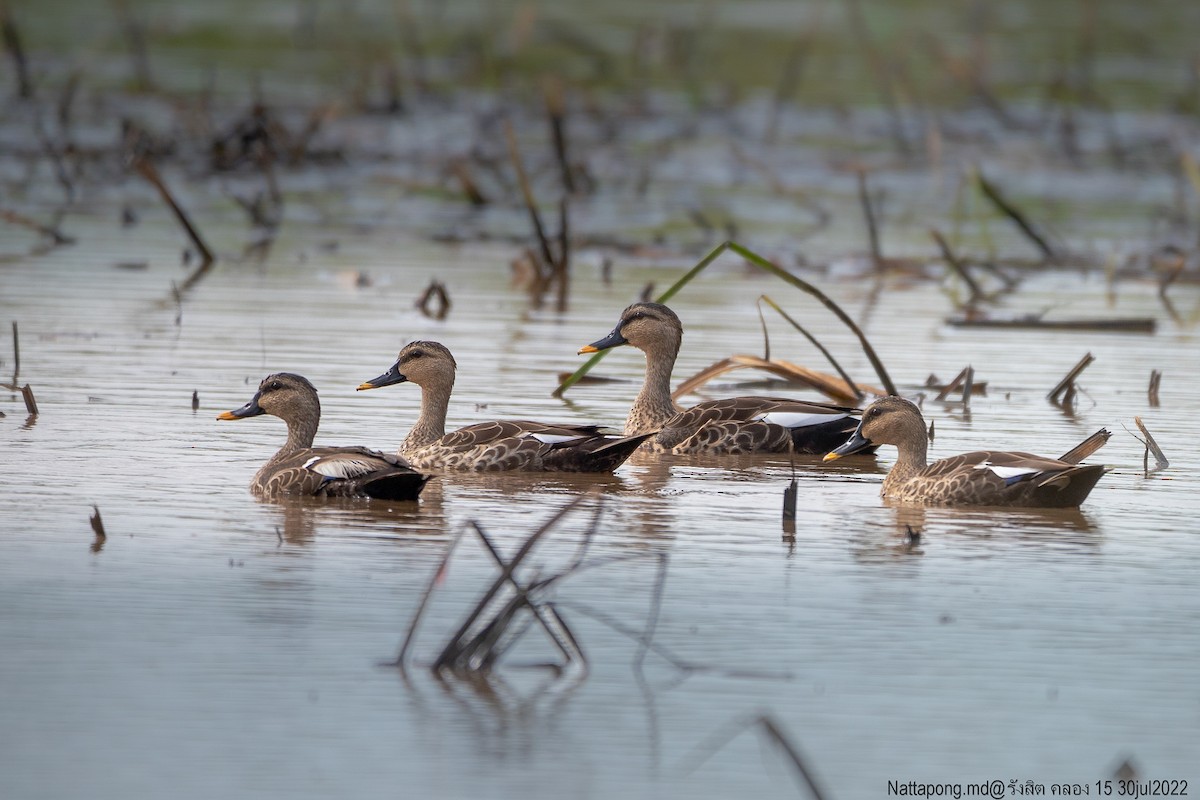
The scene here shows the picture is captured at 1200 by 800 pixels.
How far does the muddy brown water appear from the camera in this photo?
5.14 metres

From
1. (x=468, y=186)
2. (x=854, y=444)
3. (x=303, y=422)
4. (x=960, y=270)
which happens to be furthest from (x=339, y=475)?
(x=468, y=186)

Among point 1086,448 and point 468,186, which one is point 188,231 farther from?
point 1086,448

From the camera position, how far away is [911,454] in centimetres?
902

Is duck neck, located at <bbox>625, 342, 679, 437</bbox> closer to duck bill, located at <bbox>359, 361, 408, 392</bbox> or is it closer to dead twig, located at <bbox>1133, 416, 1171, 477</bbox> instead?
duck bill, located at <bbox>359, 361, 408, 392</bbox>

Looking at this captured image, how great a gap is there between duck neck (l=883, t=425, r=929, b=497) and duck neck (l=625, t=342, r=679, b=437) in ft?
5.27

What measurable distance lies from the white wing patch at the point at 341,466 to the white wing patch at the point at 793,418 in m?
2.53

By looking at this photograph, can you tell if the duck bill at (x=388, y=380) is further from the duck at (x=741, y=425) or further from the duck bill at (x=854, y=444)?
the duck bill at (x=854, y=444)

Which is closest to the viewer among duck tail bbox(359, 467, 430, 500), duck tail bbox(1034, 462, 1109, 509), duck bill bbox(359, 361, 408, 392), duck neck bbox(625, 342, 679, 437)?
duck tail bbox(359, 467, 430, 500)

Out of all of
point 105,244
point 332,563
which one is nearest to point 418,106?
point 105,244

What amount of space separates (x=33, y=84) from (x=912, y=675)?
827 inches

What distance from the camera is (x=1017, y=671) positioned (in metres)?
5.92

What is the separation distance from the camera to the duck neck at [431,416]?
377 inches

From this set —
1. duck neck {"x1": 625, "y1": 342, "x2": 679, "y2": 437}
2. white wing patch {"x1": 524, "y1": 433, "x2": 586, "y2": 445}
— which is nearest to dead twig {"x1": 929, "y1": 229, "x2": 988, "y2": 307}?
duck neck {"x1": 625, "y1": 342, "x2": 679, "y2": 437}

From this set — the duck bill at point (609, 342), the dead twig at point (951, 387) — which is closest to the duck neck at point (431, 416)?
the duck bill at point (609, 342)
